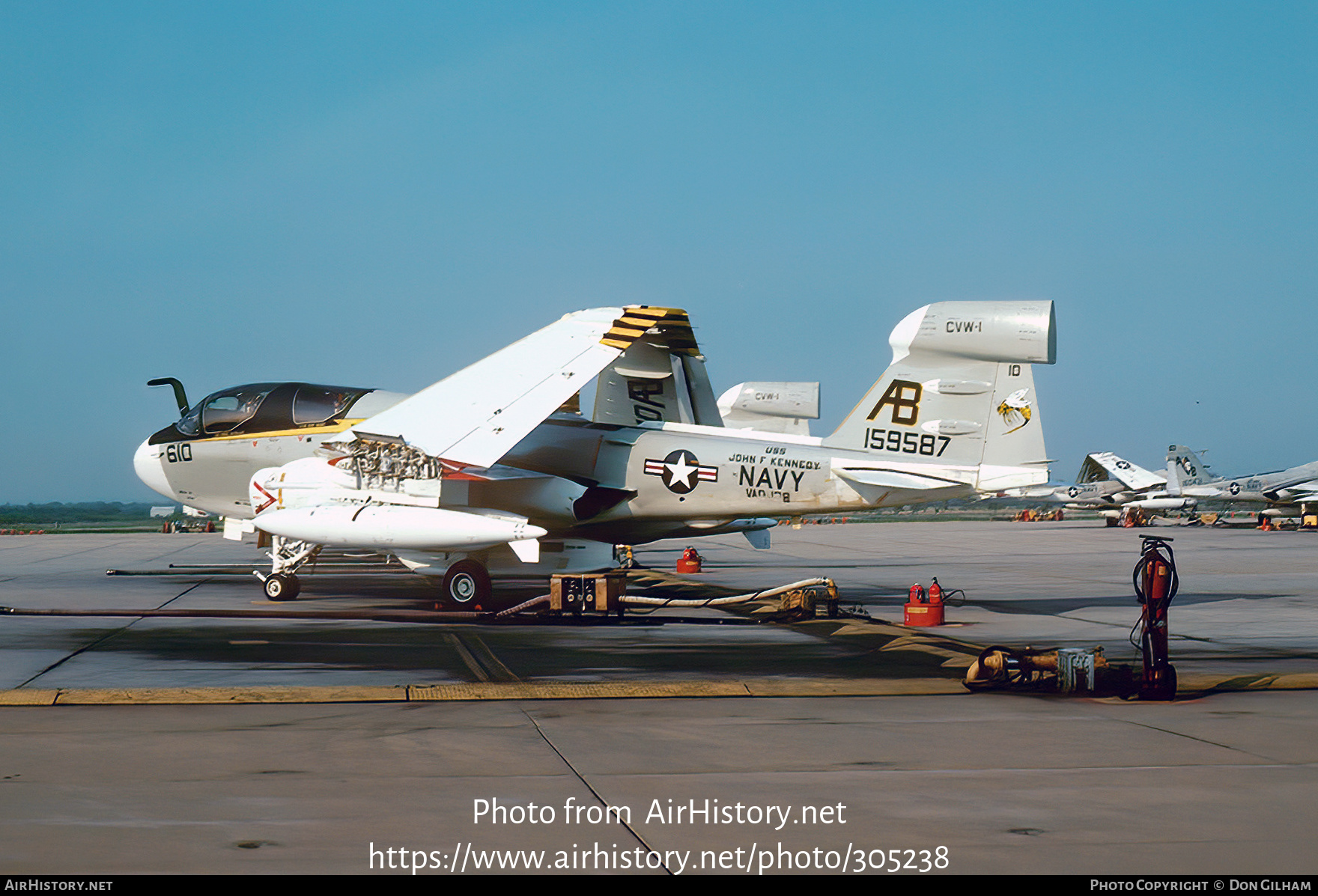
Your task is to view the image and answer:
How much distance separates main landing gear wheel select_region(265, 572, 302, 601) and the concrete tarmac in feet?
12.9

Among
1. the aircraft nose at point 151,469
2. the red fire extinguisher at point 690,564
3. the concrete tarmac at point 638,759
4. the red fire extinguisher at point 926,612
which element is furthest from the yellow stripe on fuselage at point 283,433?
the red fire extinguisher at point 690,564

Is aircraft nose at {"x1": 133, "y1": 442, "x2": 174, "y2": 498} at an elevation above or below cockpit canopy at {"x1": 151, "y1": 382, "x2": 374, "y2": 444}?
below

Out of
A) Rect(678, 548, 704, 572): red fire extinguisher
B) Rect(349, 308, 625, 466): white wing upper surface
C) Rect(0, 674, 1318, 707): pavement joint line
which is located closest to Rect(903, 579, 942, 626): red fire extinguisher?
Rect(0, 674, 1318, 707): pavement joint line

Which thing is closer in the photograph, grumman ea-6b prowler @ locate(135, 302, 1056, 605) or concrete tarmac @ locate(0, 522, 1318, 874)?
concrete tarmac @ locate(0, 522, 1318, 874)

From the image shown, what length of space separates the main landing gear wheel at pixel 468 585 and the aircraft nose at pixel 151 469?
6.96 metres

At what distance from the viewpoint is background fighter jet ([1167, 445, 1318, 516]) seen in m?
57.6

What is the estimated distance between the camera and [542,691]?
29.8 feet

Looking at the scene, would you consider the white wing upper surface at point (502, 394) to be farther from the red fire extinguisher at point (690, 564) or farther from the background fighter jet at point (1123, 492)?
the background fighter jet at point (1123, 492)

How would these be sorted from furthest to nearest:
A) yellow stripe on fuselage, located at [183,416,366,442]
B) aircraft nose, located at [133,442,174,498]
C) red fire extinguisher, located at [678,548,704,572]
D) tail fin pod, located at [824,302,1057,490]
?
red fire extinguisher, located at [678,548,704,572], aircraft nose, located at [133,442,174,498], yellow stripe on fuselage, located at [183,416,366,442], tail fin pod, located at [824,302,1057,490]

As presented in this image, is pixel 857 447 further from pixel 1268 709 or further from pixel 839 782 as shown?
pixel 839 782

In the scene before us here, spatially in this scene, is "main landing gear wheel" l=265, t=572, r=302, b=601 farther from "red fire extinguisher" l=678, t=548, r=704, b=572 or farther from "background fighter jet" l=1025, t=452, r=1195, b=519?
"background fighter jet" l=1025, t=452, r=1195, b=519

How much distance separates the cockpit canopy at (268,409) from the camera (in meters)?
19.0

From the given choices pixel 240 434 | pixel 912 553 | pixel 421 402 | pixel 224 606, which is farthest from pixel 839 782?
pixel 912 553
